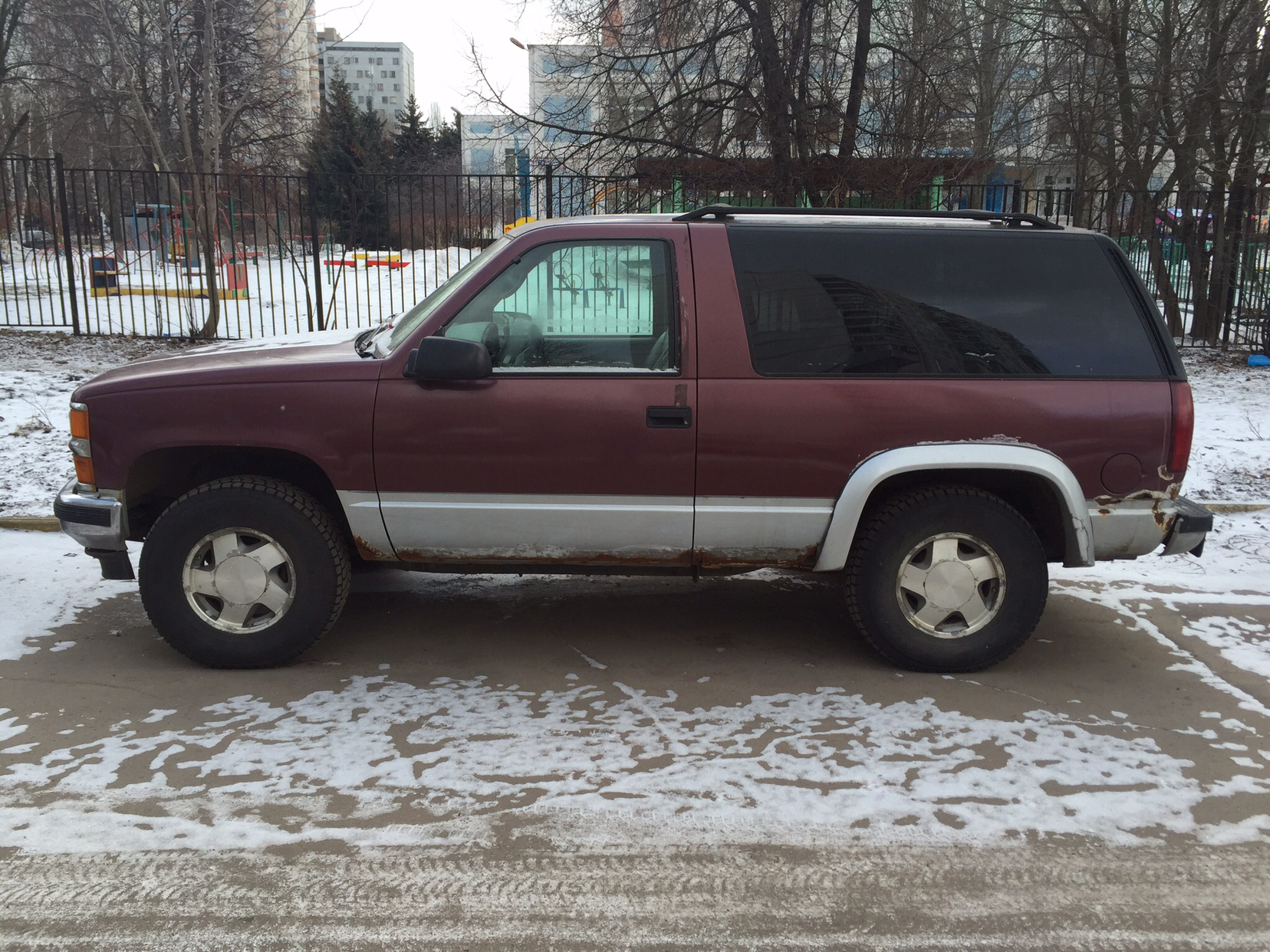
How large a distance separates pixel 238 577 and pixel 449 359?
1336mm

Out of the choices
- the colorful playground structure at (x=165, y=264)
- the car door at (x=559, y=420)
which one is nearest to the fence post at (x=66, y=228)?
the colorful playground structure at (x=165, y=264)

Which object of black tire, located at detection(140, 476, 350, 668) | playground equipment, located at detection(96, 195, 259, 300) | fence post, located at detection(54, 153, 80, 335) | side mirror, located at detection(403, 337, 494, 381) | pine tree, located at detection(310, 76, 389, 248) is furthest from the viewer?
pine tree, located at detection(310, 76, 389, 248)

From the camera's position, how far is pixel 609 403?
13.5 feet

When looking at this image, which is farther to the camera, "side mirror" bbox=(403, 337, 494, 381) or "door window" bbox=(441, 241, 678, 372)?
"door window" bbox=(441, 241, 678, 372)

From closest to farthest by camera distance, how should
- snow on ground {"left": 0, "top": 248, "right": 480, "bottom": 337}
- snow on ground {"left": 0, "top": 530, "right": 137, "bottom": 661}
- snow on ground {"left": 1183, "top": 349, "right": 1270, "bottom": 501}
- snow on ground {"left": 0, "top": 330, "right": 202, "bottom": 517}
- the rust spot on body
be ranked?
the rust spot on body, snow on ground {"left": 0, "top": 530, "right": 137, "bottom": 661}, snow on ground {"left": 0, "top": 330, "right": 202, "bottom": 517}, snow on ground {"left": 1183, "top": 349, "right": 1270, "bottom": 501}, snow on ground {"left": 0, "top": 248, "right": 480, "bottom": 337}

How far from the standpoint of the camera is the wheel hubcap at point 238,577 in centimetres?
427

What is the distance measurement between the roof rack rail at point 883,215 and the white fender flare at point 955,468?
3.28 feet

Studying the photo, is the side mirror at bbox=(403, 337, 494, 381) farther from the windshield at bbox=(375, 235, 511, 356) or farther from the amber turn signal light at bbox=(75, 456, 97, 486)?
the amber turn signal light at bbox=(75, 456, 97, 486)

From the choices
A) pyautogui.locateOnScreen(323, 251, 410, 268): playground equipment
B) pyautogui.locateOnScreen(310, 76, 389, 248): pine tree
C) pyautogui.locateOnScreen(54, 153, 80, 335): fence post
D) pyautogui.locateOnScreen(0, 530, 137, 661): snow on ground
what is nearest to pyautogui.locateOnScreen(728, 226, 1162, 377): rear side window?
pyautogui.locateOnScreen(0, 530, 137, 661): snow on ground

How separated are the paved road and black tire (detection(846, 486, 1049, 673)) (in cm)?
17

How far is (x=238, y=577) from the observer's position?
14.0 ft

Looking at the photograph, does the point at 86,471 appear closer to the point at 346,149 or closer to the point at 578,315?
the point at 578,315

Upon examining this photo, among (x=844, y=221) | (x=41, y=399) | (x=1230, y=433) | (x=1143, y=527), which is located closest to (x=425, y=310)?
(x=844, y=221)

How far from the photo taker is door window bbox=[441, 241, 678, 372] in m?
4.17
